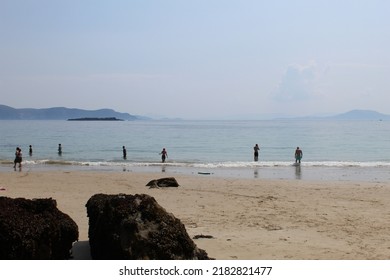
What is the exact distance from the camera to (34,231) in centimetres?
591

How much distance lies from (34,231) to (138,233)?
55.1 inches

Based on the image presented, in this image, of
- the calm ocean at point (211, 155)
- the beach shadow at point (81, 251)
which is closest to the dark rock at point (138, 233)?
the beach shadow at point (81, 251)

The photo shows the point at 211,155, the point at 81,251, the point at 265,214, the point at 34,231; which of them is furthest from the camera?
the point at 211,155

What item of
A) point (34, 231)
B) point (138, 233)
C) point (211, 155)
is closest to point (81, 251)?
point (34, 231)

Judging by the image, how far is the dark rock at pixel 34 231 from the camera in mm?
5762

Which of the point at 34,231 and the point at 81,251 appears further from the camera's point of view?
the point at 81,251

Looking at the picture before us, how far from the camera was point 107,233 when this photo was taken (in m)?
6.23

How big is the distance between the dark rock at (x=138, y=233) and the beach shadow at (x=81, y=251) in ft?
1.42

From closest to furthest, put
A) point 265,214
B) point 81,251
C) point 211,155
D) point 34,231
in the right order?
point 34,231 < point 81,251 < point 265,214 < point 211,155

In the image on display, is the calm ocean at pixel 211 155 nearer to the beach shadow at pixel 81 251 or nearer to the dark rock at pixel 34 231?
the beach shadow at pixel 81 251

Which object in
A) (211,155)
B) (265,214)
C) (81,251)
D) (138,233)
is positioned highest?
(138,233)

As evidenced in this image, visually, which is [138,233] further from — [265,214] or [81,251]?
[265,214]
